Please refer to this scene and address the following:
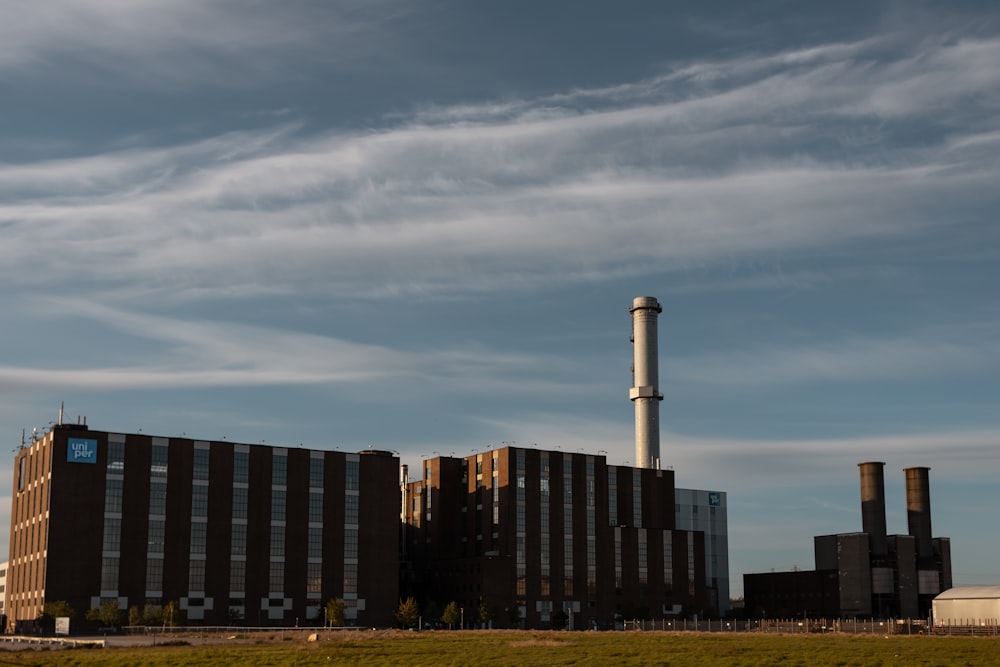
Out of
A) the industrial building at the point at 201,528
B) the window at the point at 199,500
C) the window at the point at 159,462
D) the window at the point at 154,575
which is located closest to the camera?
the industrial building at the point at 201,528

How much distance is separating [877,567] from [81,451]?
113m

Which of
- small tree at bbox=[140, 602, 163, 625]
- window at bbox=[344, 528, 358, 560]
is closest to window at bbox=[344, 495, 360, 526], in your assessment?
window at bbox=[344, 528, 358, 560]

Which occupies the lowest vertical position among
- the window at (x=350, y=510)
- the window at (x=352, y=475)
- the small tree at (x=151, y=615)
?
the small tree at (x=151, y=615)

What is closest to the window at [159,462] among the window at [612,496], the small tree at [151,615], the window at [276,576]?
the small tree at [151,615]

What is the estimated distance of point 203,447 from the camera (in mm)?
144375

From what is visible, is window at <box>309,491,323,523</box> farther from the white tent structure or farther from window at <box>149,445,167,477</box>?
the white tent structure

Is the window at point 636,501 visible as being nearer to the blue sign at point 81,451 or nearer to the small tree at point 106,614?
the small tree at point 106,614

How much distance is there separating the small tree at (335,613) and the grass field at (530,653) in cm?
5194

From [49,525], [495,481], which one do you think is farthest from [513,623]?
[49,525]

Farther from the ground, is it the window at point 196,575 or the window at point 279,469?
the window at point 279,469

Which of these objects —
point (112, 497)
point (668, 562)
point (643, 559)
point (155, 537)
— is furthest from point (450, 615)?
point (112, 497)

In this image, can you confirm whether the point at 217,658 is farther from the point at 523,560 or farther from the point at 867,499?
the point at 867,499

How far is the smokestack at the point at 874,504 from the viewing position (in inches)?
6964

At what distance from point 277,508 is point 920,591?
95948 millimetres
